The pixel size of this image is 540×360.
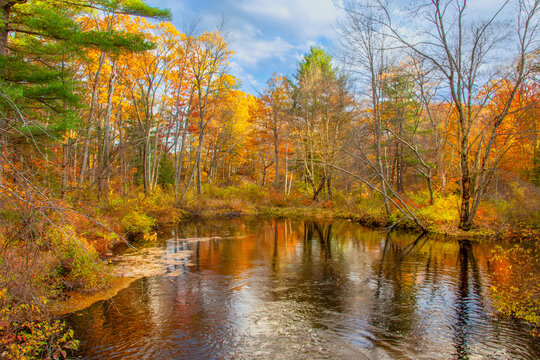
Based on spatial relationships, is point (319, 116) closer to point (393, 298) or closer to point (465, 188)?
point (465, 188)

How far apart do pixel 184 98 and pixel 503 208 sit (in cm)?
2288

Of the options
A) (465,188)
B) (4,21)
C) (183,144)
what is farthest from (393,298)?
(183,144)

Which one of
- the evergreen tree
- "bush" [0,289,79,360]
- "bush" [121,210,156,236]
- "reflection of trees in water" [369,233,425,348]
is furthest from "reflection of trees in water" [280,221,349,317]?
"bush" [121,210,156,236]

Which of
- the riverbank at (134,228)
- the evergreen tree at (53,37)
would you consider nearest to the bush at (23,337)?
the riverbank at (134,228)

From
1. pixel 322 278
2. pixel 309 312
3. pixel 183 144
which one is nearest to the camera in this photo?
pixel 309 312

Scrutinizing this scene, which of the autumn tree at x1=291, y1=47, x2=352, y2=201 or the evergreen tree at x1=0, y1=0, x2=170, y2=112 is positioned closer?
the evergreen tree at x1=0, y1=0, x2=170, y2=112

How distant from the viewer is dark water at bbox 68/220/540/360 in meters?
5.81

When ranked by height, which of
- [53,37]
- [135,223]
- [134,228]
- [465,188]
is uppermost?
[53,37]

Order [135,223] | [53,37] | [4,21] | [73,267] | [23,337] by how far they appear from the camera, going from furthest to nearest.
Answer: [135,223] → [53,37] → [4,21] → [73,267] → [23,337]

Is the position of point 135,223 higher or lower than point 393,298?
higher

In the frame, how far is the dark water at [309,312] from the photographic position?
5.81 m

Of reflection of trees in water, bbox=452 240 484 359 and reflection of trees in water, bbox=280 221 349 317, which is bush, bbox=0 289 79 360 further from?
reflection of trees in water, bbox=452 240 484 359

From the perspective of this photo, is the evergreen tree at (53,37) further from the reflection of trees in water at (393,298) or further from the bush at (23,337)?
the reflection of trees in water at (393,298)

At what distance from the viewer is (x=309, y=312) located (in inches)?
292
